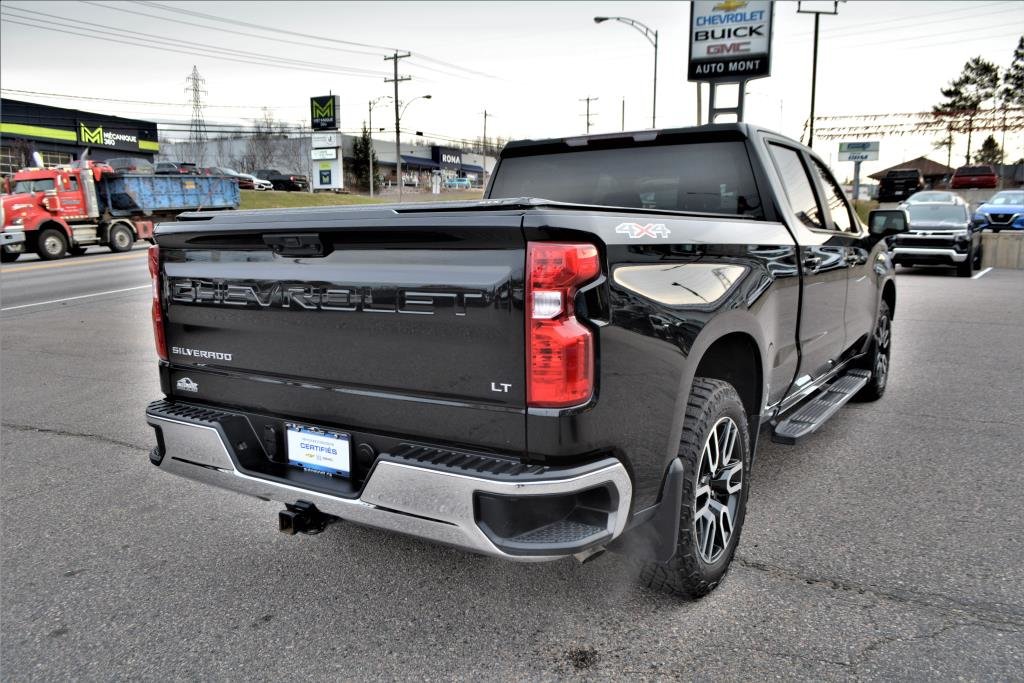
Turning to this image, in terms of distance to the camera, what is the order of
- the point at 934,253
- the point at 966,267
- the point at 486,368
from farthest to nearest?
1. the point at 966,267
2. the point at 934,253
3. the point at 486,368

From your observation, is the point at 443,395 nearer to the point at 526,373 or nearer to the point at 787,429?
the point at 526,373

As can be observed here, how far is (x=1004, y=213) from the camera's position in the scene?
2369cm

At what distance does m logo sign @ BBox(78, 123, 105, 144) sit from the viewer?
5569cm

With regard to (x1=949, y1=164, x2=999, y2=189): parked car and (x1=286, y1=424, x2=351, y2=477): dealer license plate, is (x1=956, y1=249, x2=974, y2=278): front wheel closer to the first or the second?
(x1=286, y1=424, x2=351, y2=477): dealer license plate

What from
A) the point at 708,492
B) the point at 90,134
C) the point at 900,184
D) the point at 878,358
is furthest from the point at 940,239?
the point at 90,134

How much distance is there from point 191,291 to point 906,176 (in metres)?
45.2

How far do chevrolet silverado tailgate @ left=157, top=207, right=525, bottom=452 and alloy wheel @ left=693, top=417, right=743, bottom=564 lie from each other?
980 millimetres

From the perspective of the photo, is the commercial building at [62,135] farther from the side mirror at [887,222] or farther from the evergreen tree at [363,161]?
the side mirror at [887,222]

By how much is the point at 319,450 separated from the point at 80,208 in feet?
79.5

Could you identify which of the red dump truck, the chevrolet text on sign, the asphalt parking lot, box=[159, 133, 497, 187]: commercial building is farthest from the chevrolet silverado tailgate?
box=[159, 133, 497, 187]: commercial building

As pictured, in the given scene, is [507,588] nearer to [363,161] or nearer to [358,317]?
[358,317]

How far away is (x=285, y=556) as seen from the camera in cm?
348

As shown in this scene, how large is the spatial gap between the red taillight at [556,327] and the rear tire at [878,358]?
4167mm

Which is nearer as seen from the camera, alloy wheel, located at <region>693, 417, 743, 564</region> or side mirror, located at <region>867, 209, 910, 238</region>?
alloy wheel, located at <region>693, 417, 743, 564</region>
